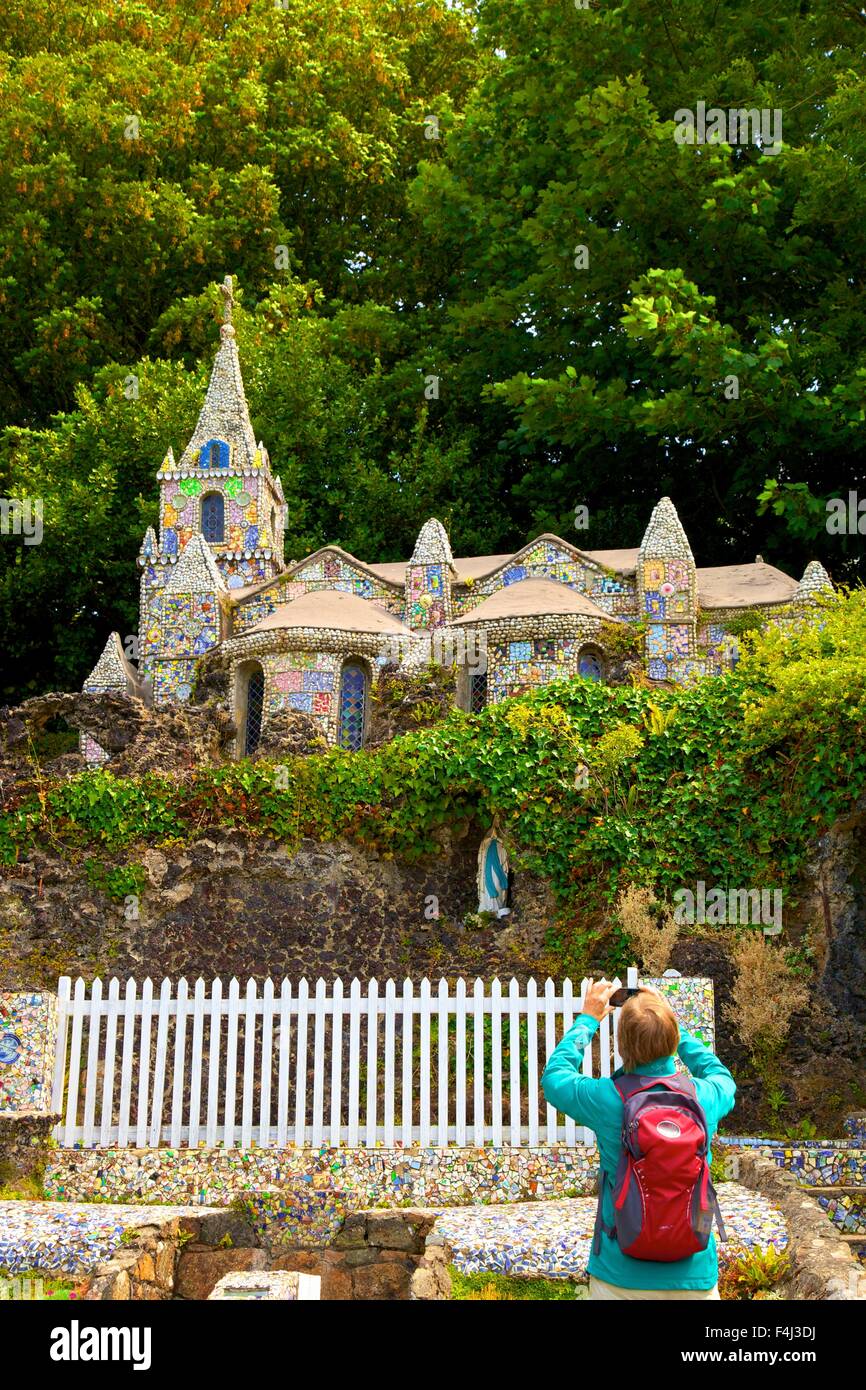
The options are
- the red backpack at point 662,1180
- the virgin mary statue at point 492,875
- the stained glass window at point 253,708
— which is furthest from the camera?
the stained glass window at point 253,708

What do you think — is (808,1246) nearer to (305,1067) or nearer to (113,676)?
(305,1067)

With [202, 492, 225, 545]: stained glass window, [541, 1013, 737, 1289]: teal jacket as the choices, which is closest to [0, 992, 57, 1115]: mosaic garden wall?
[541, 1013, 737, 1289]: teal jacket

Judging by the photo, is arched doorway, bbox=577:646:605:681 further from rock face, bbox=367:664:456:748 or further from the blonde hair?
the blonde hair

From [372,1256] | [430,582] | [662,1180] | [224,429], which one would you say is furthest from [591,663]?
[662,1180]

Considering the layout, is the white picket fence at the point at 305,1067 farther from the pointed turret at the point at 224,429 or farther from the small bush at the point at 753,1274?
the pointed turret at the point at 224,429

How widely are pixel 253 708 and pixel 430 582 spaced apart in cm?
420

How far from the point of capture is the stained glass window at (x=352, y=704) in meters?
24.5

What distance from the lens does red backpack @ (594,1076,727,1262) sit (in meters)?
5.22

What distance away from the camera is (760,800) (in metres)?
15.6

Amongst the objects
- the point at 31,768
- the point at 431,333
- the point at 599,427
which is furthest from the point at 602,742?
the point at 431,333

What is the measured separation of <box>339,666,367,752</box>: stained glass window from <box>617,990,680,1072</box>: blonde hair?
62.5ft

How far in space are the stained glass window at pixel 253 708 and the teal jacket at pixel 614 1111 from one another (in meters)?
19.6

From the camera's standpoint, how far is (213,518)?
29188 mm

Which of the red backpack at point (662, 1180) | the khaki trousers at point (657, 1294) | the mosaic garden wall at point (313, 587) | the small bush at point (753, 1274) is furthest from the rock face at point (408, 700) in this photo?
the khaki trousers at point (657, 1294)
